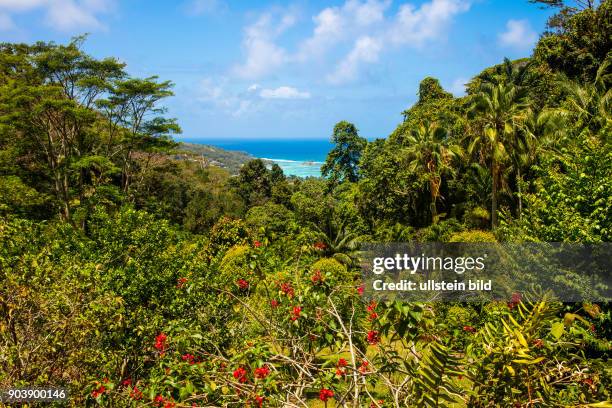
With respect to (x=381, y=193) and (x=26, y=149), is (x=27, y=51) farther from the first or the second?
(x=381, y=193)

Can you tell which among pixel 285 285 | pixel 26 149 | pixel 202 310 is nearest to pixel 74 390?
pixel 285 285

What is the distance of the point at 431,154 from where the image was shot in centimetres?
2122

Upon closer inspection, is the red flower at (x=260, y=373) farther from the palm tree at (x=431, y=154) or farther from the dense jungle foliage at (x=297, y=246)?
the palm tree at (x=431, y=154)

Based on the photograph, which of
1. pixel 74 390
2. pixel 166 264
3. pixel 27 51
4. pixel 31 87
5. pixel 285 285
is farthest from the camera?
pixel 27 51

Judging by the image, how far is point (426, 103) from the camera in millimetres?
34750

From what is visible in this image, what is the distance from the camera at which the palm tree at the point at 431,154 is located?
69.3ft

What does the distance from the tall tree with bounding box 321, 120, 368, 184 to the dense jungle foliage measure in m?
0.20

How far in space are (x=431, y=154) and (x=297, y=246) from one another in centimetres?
1502

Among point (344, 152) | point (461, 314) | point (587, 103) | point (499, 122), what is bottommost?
point (461, 314)

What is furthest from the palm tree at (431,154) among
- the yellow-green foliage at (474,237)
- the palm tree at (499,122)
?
the yellow-green foliage at (474,237)

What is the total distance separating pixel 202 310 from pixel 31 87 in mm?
16971

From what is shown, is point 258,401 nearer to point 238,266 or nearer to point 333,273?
point 333,273

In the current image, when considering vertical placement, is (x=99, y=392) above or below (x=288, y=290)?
below

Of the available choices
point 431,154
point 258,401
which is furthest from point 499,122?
point 258,401
